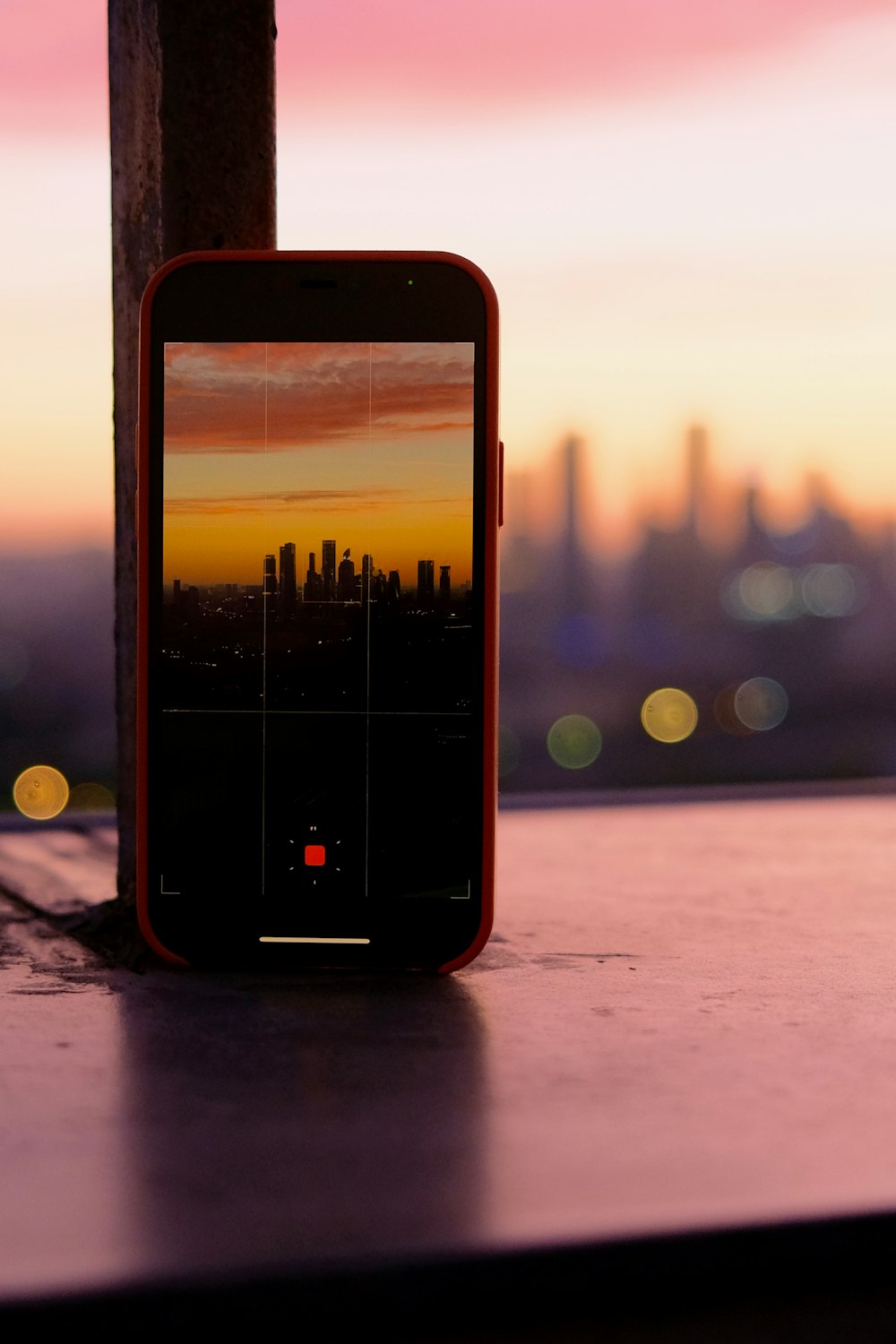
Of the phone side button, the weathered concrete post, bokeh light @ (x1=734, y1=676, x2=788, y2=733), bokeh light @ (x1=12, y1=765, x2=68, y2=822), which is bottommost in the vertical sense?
bokeh light @ (x1=734, y1=676, x2=788, y2=733)

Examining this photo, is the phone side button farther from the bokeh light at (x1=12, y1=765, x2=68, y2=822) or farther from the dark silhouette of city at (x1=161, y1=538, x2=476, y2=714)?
the bokeh light at (x1=12, y1=765, x2=68, y2=822)

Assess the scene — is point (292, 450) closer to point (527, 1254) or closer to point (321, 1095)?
point (321, 1095)

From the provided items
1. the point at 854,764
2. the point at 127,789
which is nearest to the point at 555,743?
the point at 854,764

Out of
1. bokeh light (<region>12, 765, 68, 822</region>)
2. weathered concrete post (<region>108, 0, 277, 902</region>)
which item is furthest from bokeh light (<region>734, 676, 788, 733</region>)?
weathered concrete post (<region>108, 0, 277, 902</region>)

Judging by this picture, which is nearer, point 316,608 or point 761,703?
point 316,608

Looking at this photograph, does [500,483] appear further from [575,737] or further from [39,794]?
[575,737]

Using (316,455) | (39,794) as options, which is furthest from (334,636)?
(39,794)
